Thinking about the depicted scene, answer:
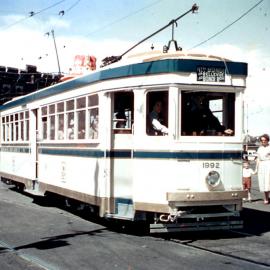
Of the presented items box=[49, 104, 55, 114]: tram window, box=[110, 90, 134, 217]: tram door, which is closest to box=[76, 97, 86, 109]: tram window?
→ box=[110, 90, 134, 217]: tram door

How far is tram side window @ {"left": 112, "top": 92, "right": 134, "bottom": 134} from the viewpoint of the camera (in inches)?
393

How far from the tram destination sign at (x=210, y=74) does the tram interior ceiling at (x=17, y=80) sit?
4462 centimetres

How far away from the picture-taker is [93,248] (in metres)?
8.54

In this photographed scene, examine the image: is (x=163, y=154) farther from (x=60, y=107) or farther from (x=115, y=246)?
(x=60, y=107)

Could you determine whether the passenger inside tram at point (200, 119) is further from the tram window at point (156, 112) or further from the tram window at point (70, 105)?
the tram window at point (70, 105)

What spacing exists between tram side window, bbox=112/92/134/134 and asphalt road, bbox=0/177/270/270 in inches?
74.8

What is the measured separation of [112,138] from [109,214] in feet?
4.42

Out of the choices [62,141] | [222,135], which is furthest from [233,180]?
[62,141]

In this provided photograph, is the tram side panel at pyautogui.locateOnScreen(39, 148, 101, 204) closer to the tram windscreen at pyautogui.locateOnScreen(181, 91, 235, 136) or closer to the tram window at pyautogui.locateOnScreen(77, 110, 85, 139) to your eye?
the tram window at pyautogui.locateOnScreen(77, 110, 85, 139)

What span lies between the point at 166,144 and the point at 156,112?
635 mm

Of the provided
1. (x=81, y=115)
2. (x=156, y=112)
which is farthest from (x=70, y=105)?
(x=156, y=112)

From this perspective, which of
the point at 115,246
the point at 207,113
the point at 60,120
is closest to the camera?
the point at 115,246

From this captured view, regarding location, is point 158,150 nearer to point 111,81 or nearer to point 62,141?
point 111,81

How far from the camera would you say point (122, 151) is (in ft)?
32.2
